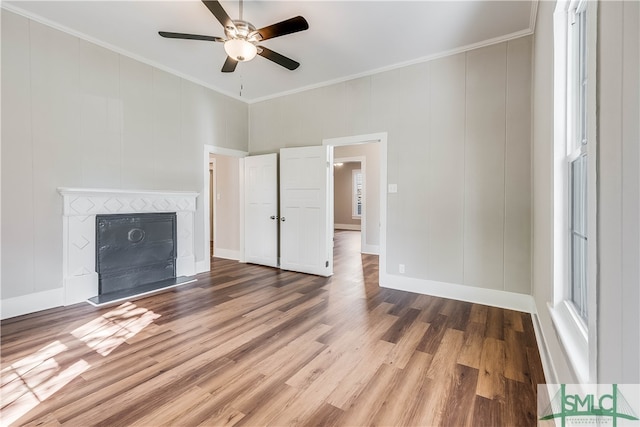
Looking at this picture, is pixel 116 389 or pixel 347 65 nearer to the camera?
pixel 116 389

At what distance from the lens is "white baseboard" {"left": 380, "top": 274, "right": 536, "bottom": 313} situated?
3176 mm

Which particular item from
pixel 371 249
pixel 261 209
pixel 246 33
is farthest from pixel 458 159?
pixel 371 249

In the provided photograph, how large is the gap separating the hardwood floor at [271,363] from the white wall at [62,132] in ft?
2.71

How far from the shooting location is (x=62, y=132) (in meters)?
3.22

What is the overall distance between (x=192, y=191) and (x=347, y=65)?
9.97 feet

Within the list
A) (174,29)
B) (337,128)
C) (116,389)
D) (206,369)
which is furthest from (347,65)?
(116,389)

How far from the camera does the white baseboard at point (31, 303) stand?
2.87 m

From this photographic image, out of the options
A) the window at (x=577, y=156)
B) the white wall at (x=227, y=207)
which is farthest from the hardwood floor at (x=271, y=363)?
the white wall at (x=227, y=207)

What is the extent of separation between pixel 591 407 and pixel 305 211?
4008mm

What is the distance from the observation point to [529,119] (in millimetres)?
3111

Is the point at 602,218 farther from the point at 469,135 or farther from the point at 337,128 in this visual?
the point at 337,128

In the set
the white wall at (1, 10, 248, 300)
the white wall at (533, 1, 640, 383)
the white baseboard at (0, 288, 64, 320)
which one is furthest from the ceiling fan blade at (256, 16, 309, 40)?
the white baseboard at (0, 288, 64, 320)

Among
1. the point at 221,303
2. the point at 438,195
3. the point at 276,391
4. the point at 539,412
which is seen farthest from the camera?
the point at 438,195

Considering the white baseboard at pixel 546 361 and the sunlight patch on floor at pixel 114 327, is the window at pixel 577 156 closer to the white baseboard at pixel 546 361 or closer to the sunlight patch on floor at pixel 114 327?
the white baseboard at pixel 546 361
